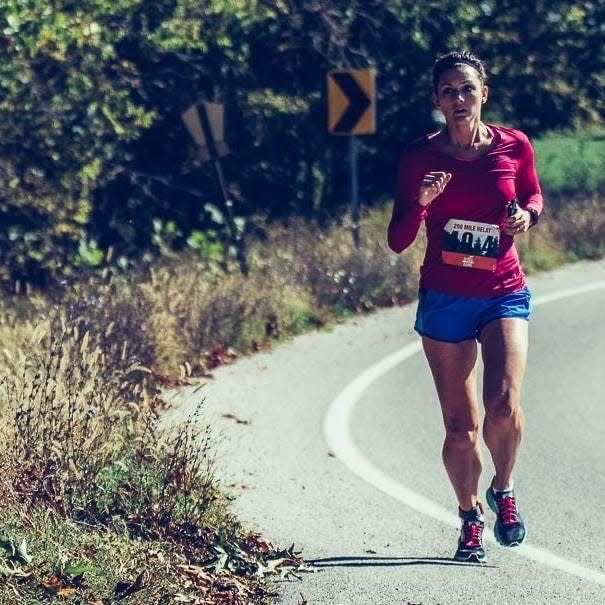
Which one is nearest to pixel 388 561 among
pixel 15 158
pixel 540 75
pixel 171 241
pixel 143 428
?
pixel 143 428

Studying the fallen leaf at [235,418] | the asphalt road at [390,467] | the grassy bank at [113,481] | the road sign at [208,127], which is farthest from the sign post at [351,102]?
the fallen leaf at [235,418]

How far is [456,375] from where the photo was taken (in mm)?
6598

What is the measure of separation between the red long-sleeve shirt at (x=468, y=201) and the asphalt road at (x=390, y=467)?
1.27 metres

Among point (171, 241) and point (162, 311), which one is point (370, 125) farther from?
point (162, 311)

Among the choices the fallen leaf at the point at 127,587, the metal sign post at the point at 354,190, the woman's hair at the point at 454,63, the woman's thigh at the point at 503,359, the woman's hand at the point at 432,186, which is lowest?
the metal sign post at the point at 354,190

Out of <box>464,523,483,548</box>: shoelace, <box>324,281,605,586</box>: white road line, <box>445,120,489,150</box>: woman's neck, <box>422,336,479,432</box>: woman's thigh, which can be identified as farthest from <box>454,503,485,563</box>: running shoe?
<box>445,120,489,150</box>: woman's neck

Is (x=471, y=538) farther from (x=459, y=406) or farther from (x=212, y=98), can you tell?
(x=212, y=98)

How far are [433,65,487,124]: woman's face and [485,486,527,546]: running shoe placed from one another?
5.27ft

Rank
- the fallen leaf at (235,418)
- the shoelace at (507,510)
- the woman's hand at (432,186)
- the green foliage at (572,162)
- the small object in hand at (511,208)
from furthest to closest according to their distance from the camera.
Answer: the green foliage at (572,162) → the fallen leaf at (235,418) → the shoelace at (507,510) → the small object in hand at (511,208) → the woman's hand at (432,186)

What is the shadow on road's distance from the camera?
684 centimetres

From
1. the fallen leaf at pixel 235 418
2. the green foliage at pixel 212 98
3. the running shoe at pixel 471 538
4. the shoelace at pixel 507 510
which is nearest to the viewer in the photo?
the shoelace at pixel 507 510

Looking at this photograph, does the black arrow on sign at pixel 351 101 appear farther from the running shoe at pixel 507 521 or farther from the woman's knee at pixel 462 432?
the running shoe at pixel 507 521

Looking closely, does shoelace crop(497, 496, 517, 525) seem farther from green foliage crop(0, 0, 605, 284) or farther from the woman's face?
green foliage crop(0, 0, 605, 284)

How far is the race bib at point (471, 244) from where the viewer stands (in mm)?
6395
